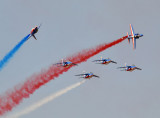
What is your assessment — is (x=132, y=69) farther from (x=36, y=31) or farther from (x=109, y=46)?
(x=36, y=31)

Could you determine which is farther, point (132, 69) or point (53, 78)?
point (132, 69)

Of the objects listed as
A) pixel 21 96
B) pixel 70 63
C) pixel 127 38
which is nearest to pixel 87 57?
pixel 70 63

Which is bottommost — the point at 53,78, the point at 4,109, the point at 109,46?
the point at 4,109

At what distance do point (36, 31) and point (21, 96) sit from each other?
71.4 feet

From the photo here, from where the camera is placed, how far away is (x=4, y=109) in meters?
122

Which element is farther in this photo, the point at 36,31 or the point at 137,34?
the point at 137,34

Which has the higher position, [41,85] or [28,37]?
[28,37]

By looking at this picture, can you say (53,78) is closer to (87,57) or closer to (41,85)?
(41,85)

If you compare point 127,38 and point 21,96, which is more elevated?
point 127,38

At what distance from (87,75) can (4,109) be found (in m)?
38.1

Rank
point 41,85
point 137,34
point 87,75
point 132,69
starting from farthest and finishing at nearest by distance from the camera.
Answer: point 132,69 < point 87,75 < point 137,34 < point 41,85

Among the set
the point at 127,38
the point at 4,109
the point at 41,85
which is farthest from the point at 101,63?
the point at 4,109

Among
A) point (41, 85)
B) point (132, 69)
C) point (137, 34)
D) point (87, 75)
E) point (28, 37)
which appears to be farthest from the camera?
point (132, 69)

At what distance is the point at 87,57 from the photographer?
431 feet
